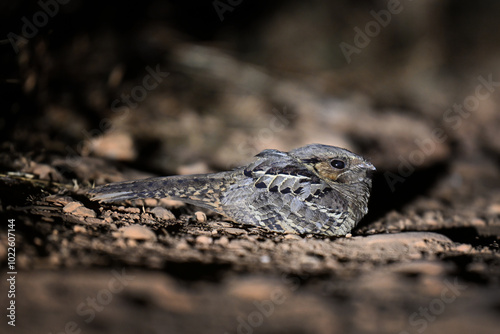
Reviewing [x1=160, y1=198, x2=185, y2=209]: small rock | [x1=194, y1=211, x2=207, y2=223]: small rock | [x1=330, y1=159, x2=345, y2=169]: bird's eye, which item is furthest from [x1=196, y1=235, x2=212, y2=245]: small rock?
[x1=330, y1=159, x2=345, y2=169]: bird's eye

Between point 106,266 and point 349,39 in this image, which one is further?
point 349,39

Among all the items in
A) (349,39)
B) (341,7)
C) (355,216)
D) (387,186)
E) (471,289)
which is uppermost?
(341,7)

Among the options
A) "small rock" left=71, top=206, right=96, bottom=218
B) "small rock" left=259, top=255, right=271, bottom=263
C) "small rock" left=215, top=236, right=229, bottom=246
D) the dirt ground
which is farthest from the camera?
"small rock" left=71, top=206, right=96, bottom=218

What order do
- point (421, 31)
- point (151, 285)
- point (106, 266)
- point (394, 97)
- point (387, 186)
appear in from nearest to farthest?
point (151, 285) → point (106, 266) → point (387, 186) → point (394, 97) → point (421, 31)

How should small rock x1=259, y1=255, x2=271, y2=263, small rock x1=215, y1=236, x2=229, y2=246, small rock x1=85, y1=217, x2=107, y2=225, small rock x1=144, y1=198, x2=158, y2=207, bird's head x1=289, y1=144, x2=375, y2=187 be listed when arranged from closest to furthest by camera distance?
1. small rock x1=259, y1=255, x2=271, y2=263
2. small rock x1=215, y1=236, x2=229, y2=246
3. small rock x1=85, y1=217, x2=107, y2=225
4. small rock x1=144, y1=198, x2=158, y2=207
5. bird's head x1=289, y1=144, x2=375, y2=187

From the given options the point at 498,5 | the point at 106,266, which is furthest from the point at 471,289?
the point at 498,5

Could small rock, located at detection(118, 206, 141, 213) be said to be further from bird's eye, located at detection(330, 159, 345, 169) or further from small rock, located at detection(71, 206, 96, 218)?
bird's eye, located at detection(330, 159, 345, 169)

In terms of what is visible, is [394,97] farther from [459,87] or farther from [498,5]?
[498,5]

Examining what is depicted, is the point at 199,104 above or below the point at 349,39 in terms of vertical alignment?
below
